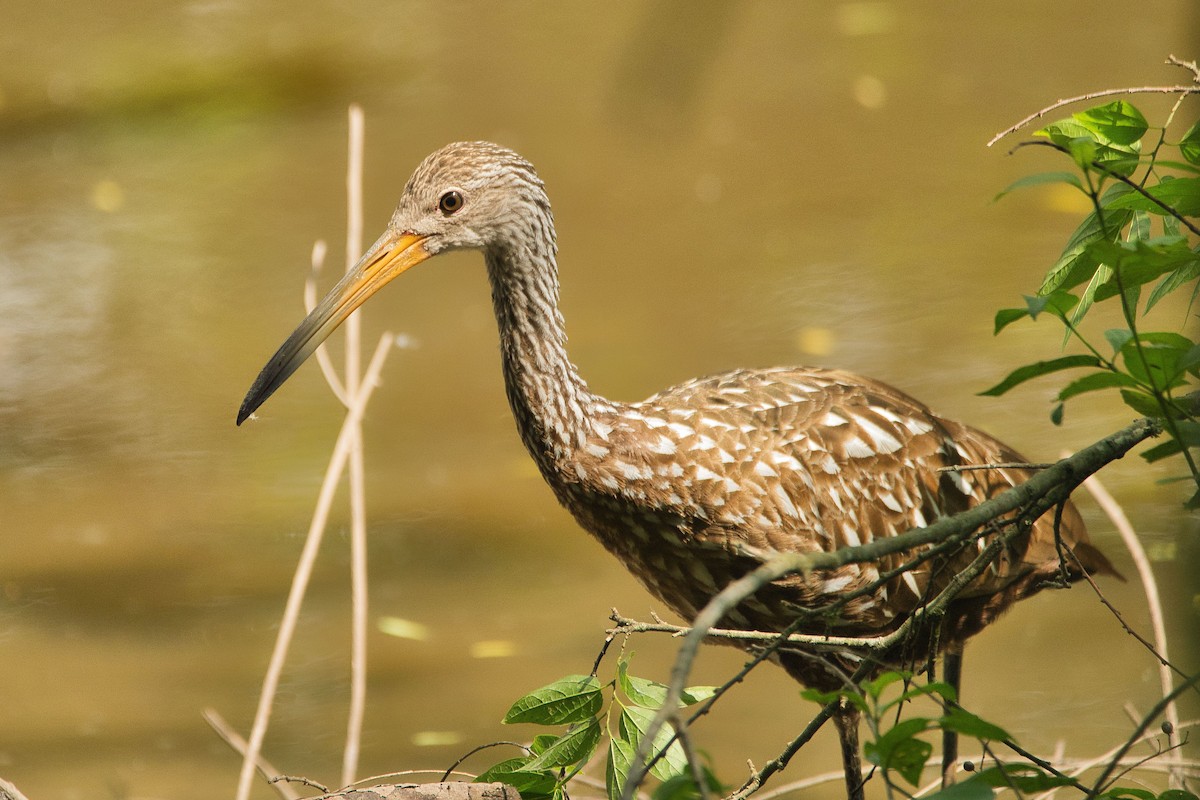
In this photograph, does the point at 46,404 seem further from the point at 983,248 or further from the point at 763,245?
the point at 983,248

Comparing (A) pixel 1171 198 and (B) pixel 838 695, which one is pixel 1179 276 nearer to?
(A) pixel 1171 198

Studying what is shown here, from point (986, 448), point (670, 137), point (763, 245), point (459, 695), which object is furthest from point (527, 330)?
point (670, 137)

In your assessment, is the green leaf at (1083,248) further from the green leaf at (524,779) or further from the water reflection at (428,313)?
the water reflection at (428,313)

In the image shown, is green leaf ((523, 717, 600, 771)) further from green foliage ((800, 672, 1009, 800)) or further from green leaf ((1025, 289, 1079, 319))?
green leaf ((1025, 289, 1079, 319))

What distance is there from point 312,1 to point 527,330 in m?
6.72

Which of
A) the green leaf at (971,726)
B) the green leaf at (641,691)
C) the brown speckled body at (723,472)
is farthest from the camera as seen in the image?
the brown speckled body at (723,472)

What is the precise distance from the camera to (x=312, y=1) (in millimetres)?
9500

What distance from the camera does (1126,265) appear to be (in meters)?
1.84

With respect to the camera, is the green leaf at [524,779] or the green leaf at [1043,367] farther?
the green leaf at [524,779]

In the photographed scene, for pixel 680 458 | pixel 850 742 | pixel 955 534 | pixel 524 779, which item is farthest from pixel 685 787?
pixel 850 742

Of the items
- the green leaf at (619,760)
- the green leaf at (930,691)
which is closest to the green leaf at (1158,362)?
the green leaf at (930,691)

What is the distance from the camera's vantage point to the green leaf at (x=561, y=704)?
231 centimetres

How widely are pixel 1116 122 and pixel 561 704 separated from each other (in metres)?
1.21

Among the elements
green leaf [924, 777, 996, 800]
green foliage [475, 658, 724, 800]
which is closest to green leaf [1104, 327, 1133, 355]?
green leaf [924, 777, 996, 800]
